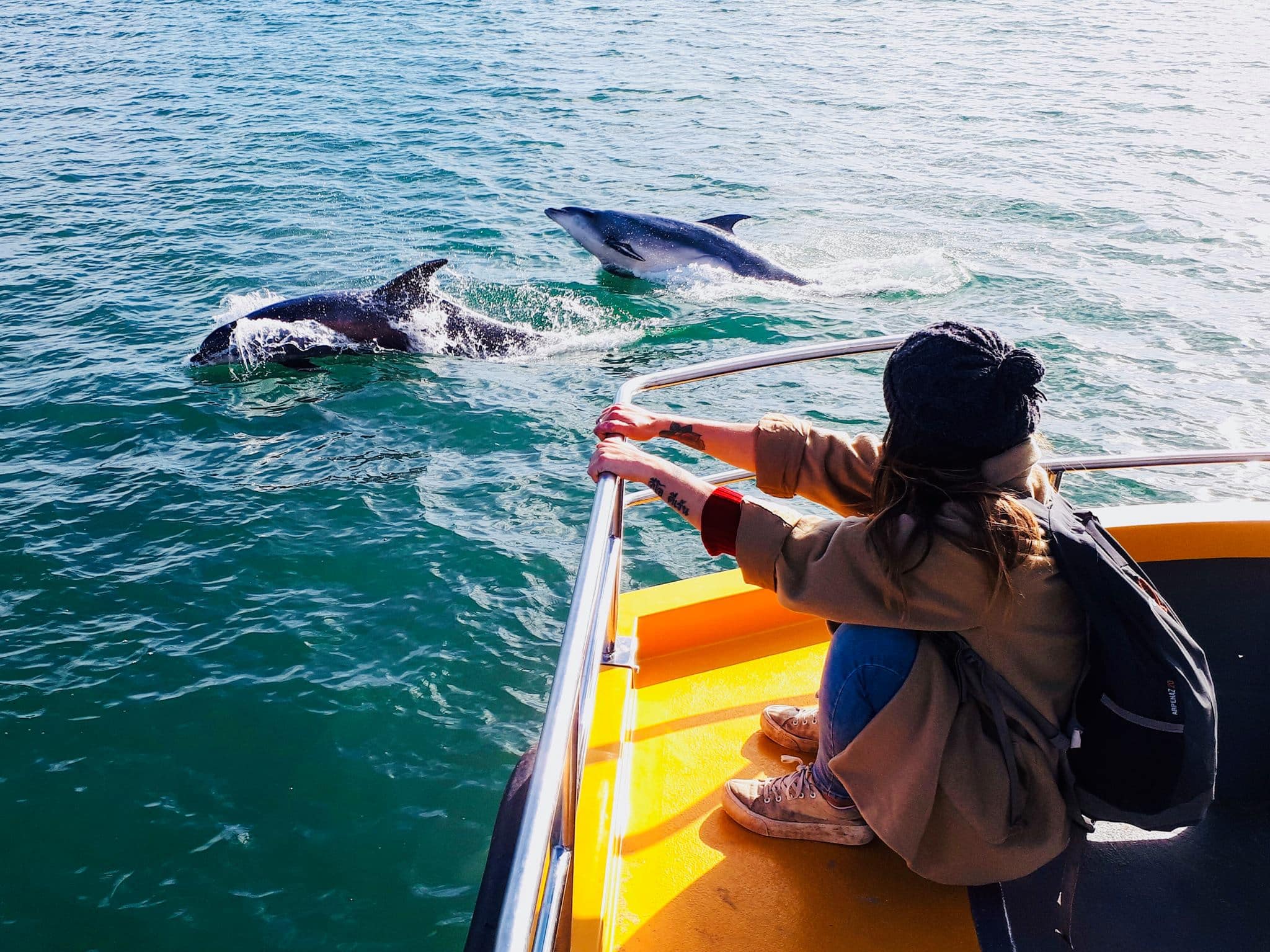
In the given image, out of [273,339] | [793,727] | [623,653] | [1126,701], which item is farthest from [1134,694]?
[273,339]

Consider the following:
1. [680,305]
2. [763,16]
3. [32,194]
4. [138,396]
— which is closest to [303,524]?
[138,396]

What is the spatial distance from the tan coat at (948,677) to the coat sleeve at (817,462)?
0.49 meters

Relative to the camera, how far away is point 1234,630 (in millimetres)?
3504

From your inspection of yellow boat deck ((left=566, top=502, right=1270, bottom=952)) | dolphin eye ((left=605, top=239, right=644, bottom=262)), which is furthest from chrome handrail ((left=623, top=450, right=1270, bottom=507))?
dolphin eye ((left=605, top=239, right=644, bottom=262))

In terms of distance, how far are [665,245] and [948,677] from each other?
1093 centimetres

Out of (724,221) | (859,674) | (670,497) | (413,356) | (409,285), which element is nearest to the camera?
(859,674)

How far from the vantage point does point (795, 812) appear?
332cm

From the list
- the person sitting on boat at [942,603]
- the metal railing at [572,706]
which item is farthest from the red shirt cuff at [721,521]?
the metal railing at [572,706]

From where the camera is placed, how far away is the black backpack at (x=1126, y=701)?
98.1 inches

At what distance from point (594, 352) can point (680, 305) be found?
1.84 metres

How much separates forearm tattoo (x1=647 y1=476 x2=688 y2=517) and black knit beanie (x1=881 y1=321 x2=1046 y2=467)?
680 mm

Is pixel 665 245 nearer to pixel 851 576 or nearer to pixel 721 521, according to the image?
pixel 721 521

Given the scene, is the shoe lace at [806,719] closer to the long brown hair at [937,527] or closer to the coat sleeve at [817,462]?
the coat sleeve at [817,462]

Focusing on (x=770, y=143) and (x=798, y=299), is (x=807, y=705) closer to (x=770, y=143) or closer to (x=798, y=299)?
(x=798, y=299)
